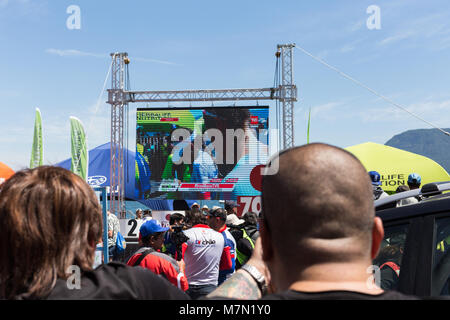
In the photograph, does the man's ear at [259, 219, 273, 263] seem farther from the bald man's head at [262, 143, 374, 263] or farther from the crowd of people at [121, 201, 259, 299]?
the crowd of people at [121, 201, 259, 299]

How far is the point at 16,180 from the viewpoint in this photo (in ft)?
4.47

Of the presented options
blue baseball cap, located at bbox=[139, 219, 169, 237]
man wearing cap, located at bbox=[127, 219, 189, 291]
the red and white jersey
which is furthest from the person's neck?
the red and white jersey

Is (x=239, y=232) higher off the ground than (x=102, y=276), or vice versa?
(x=102, y=276)

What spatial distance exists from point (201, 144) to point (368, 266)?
18342mm

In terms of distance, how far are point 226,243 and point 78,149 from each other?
2.55m

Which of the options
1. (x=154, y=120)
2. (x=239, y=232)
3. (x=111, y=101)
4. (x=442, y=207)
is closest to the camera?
(x=442, y=207)

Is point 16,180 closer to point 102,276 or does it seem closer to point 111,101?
point 102,276

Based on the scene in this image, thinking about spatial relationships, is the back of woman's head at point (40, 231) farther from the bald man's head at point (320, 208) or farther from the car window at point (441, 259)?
the car window at point (441, 259)

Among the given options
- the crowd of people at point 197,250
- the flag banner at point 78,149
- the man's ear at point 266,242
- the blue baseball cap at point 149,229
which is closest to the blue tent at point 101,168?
the flag banner at point 78,149

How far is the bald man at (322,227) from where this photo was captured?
1.07 metres

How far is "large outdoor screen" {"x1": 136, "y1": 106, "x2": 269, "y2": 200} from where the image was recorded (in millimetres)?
19375

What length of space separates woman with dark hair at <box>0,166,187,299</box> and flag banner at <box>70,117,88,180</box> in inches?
192

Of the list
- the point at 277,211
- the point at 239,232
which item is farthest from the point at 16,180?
the point at 239,232

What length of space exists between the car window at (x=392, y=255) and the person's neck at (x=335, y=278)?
129 centimetres
